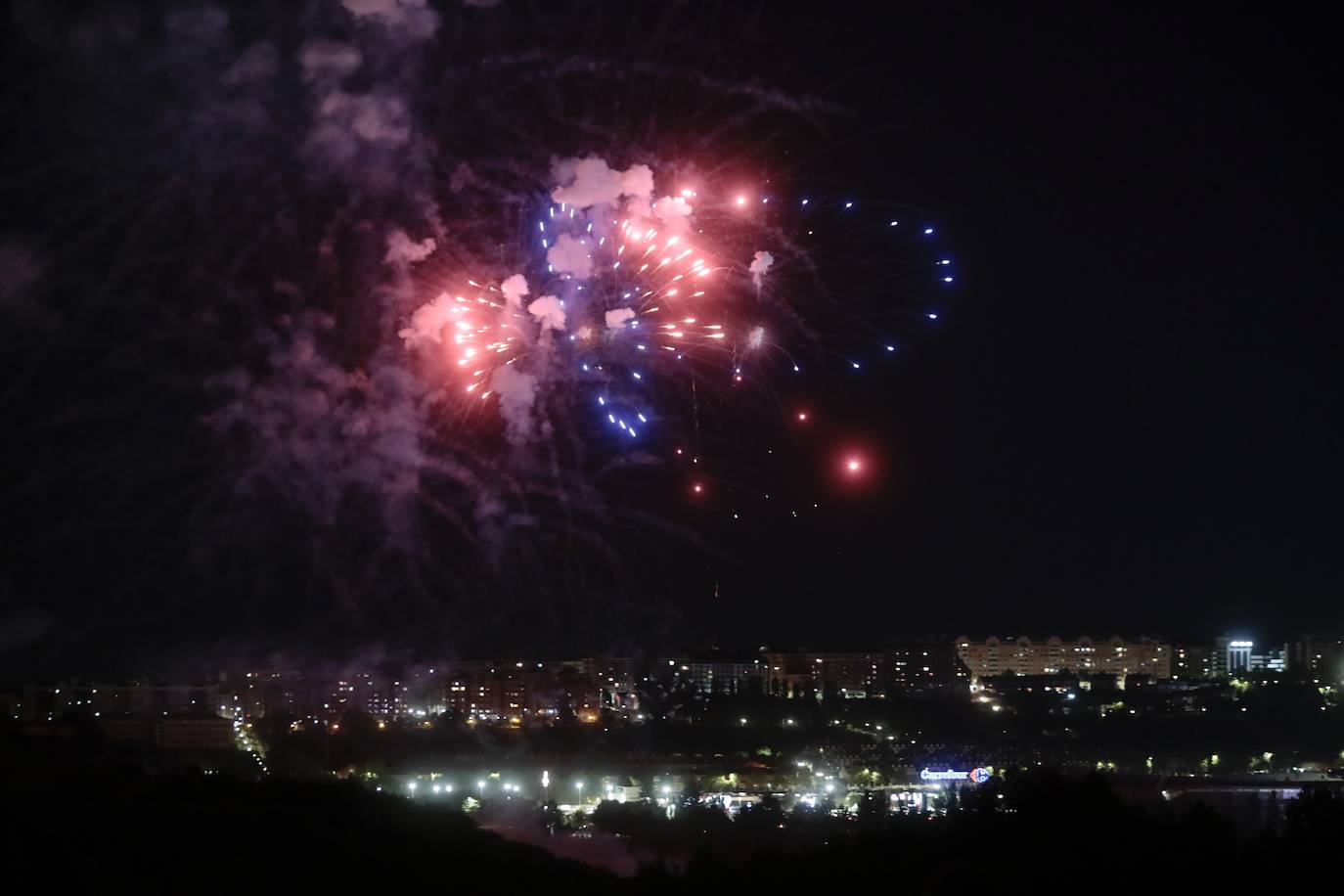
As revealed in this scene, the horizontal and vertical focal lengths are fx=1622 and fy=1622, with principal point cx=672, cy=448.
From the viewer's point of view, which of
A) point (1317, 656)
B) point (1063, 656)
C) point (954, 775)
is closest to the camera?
point (954, 775)

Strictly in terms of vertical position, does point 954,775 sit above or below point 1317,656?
below

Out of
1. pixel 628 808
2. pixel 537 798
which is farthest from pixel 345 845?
pixel 537 798

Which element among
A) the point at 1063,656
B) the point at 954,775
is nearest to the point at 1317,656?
the point at 1063,656

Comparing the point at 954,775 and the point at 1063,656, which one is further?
the point at 1063,656

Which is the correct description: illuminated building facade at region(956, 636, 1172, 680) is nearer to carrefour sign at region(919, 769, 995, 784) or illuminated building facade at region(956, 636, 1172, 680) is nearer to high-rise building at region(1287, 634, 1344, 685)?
high-rise building at region(1287, 634, 1344, 685)

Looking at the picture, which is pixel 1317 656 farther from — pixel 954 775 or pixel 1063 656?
pixel 954 775

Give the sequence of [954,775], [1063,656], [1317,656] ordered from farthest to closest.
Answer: [1063,656], [1317,656], [954,775]

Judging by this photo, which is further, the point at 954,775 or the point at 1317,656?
the point at 1317,656

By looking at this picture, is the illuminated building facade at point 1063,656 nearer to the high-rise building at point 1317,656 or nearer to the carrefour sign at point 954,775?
the high-rise building at point 1317,656

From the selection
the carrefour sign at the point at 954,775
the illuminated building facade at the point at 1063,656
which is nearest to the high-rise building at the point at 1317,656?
the illuminated building facade at the point at 1063,656
